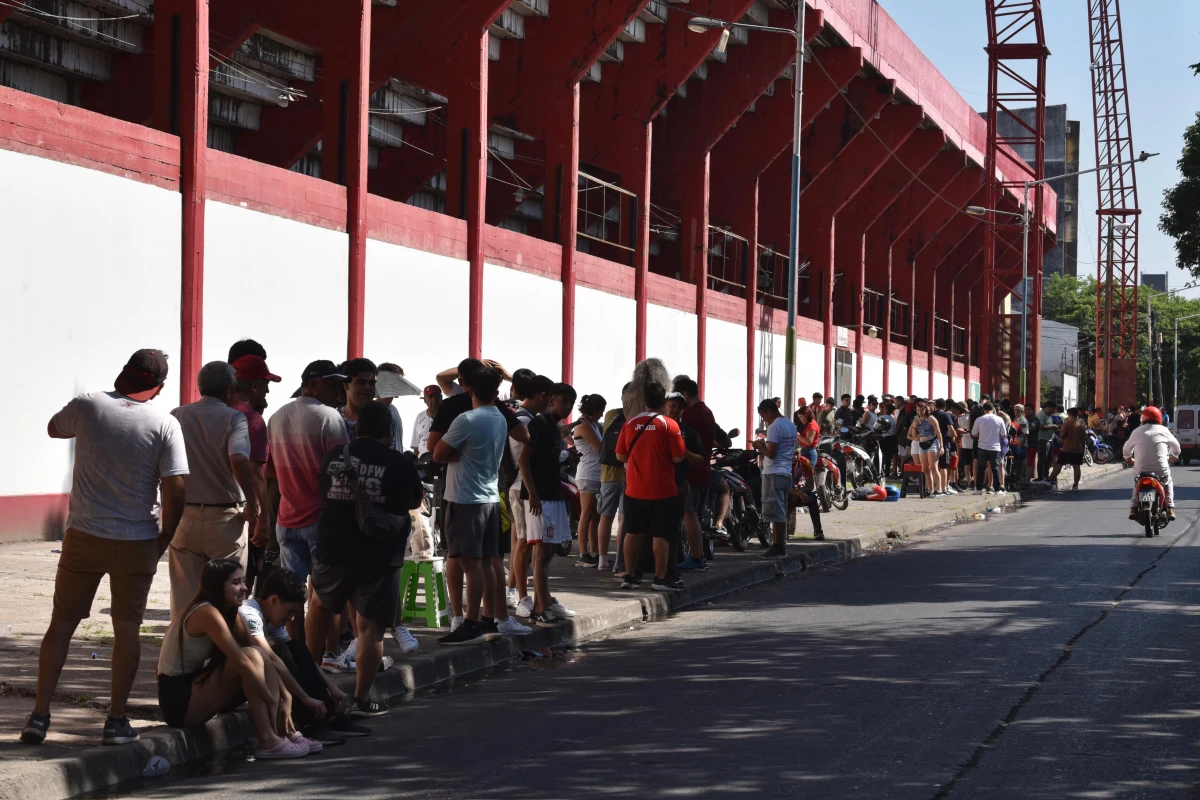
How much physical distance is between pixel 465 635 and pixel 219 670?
2.97 metres

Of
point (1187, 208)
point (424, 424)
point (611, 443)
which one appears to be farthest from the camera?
point (1187, 208)

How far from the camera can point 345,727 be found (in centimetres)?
795

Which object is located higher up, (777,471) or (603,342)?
(603,342)

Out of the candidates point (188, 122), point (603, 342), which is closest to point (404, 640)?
point (188, 122)

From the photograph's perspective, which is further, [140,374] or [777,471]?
[777,471]

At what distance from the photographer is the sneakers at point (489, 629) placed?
10.4m

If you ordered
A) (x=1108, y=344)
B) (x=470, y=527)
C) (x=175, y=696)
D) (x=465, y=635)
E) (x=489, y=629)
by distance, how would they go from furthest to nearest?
(x=1108, y=344), (x=489, y=629), (x=465, y=635), (x=470, y=527), (x=175, y=696)

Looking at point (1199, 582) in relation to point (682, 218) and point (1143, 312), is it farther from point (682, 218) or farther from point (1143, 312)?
point (1143, 312)

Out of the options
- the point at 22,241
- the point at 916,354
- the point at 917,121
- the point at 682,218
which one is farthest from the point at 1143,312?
the point at 22,241

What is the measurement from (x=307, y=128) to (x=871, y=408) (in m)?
13.9

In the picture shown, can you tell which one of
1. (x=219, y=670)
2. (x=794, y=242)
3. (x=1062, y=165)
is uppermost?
(x=1062, y=165)

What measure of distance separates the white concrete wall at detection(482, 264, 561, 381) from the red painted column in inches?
258

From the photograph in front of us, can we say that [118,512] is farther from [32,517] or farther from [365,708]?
[32,517]

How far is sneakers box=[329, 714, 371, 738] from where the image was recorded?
7926 mm
